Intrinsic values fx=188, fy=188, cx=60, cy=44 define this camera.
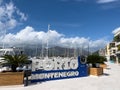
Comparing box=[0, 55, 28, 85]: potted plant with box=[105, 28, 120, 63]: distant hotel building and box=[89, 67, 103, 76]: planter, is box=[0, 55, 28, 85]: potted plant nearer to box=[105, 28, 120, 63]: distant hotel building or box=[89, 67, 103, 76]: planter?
box=[89, 67, 103, 76]: planter

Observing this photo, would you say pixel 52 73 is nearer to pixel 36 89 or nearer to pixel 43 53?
pixel 36 89

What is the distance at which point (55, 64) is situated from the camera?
21.3 metres

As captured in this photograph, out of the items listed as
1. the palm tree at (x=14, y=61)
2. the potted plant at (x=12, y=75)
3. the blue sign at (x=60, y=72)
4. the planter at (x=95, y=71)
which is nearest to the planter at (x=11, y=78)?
the potted plant at (x=12, y=75)

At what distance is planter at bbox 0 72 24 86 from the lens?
13445mm

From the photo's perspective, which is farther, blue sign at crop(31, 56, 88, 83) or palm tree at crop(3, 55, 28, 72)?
blue sign at crop(31, 56, 88, 83)

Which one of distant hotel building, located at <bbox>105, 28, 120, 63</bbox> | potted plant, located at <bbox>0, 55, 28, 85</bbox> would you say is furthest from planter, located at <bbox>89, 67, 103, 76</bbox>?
distant hotel building, located at <bbox>105, 28, 120, 63</bbox>

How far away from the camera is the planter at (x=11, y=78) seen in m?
13.4

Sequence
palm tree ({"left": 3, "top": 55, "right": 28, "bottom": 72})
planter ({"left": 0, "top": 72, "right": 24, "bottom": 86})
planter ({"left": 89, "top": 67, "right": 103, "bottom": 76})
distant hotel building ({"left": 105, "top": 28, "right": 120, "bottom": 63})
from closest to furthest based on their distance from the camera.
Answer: planter ({"left": 0, "top": 72, "right": 24, "bottom": 86}), palm tree ({"left": 3, "top": 55, "right": 28, "bottom": 72}), planter ({"left": 89, "top": 67, "right": 103, "bottom": 76}), distant hotel building ({"left": 105, "top": 28, "right": 120, "bottom": 63})

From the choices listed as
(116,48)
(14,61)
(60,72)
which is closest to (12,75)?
(14,61)

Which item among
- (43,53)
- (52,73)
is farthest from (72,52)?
(52,73)

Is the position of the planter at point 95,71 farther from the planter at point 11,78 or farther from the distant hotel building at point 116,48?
the distant hotel building at point 116,48

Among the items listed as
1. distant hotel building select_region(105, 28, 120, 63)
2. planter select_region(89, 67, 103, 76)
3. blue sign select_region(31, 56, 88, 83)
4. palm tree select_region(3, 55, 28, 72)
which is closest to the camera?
palm tree select_region(3, 55, 28, 72)

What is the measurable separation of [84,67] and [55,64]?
10.8 ft

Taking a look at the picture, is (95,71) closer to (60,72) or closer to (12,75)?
(60,72)
